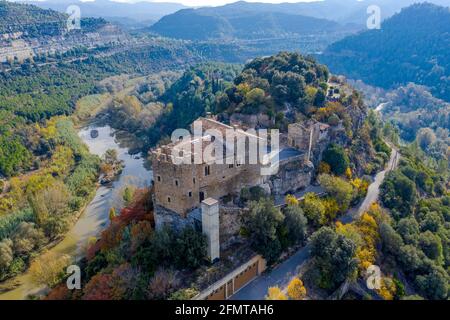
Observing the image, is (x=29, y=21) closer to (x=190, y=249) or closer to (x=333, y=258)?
(x=190, y=249)

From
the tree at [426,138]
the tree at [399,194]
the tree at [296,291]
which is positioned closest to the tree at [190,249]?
the tree at [296,291]

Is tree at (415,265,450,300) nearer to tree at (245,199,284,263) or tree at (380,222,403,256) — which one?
tree at (380,222,403,256)

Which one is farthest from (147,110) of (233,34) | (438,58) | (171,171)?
(233,34)

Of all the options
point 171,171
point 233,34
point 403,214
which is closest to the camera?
point 171,171

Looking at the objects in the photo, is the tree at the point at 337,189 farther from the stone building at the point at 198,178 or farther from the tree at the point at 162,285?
the tree at the point at 162,285

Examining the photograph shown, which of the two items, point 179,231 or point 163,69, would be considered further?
point 163,69

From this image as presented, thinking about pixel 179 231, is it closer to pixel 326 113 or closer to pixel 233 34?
pixel 326 113

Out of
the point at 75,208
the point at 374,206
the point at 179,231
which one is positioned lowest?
the point at 75,208
